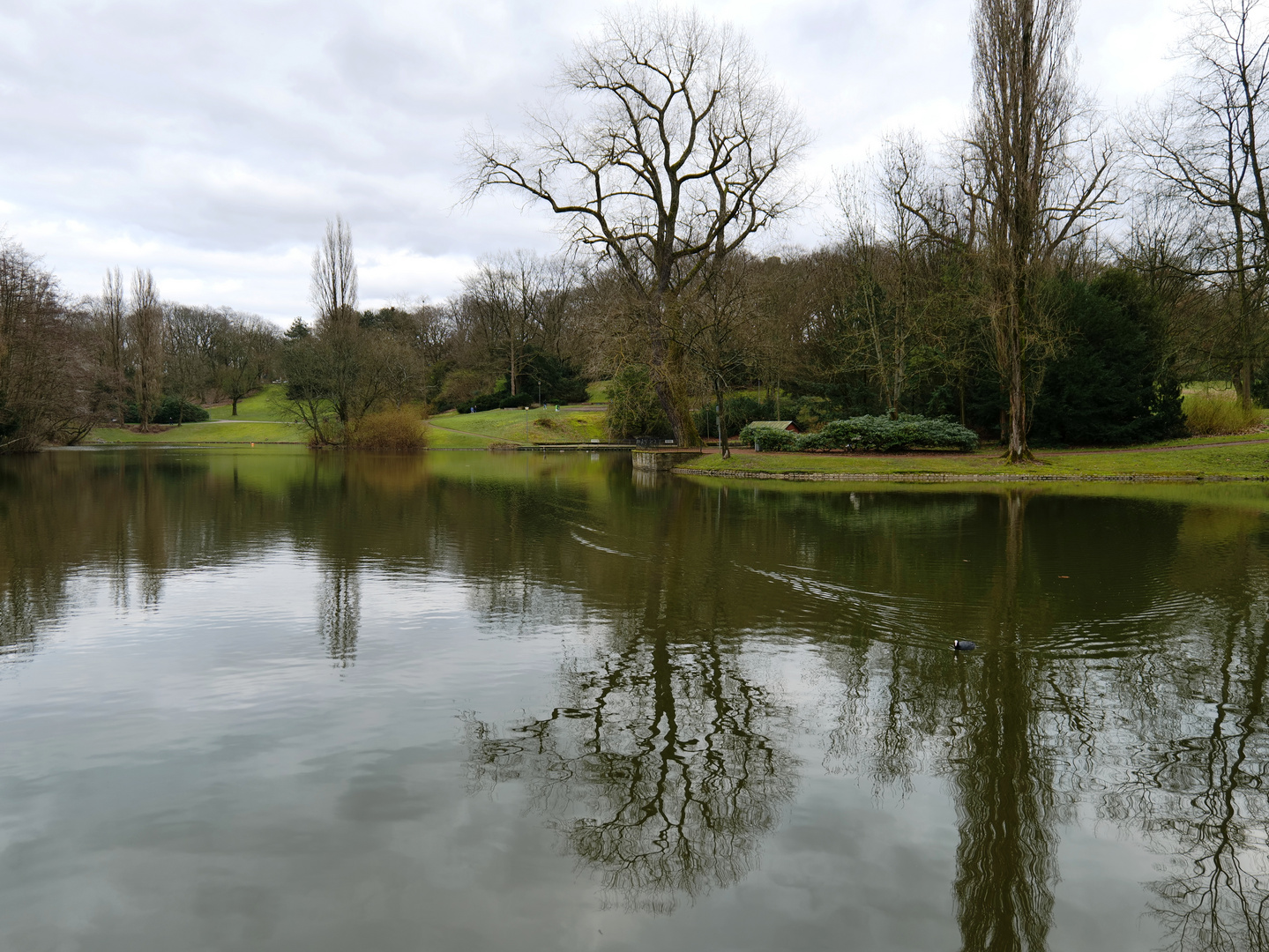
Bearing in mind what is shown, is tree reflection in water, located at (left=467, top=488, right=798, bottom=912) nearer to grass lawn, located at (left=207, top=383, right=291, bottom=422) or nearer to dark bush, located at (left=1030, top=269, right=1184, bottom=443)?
dark bush, located at (left=1030, top=269, right=1184, bottom=443)

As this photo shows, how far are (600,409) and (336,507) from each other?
4207 centimetres

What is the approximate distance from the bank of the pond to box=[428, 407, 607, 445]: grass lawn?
25875 mm

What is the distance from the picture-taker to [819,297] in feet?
144

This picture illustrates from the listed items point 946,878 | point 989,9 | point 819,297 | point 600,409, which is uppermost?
point 989,9

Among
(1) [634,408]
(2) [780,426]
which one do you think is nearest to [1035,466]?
(2) [780,426]

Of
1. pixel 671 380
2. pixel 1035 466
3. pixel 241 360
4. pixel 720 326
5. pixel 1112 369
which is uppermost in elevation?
pixel 241 360

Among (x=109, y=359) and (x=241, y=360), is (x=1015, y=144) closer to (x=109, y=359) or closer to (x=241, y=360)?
(x=109, y=359)

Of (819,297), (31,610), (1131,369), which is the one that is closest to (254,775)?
(31,610)

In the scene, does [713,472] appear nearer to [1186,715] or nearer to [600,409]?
[1186,715]

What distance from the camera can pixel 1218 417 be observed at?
1193 inches

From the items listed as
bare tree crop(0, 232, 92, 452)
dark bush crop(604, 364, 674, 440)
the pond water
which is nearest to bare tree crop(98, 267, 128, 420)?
bare tree crop(0, 232, 92, 452)

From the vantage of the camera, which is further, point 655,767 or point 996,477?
point 996,477

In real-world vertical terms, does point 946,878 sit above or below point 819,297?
below

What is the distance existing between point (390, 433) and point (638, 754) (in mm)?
44651
